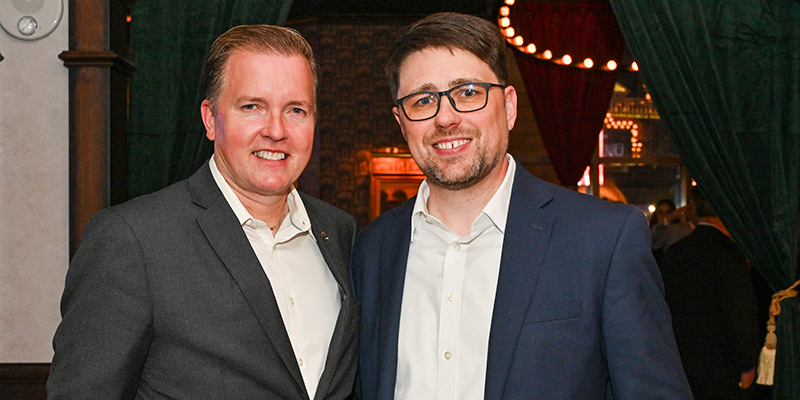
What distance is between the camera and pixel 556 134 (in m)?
6.77

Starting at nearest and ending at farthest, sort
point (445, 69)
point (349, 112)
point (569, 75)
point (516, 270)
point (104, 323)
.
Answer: point (104, 323) → point (516, 270) → point (445, 69) → point (569, 75) → point (349, 112)

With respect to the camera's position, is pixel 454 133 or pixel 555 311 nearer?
pixel 555 311

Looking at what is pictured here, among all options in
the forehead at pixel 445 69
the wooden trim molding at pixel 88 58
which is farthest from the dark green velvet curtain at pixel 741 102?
the wooden trim molding at pixel 88 58

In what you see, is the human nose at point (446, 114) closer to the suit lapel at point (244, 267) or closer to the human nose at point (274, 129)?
the human nose at point (274, 129)

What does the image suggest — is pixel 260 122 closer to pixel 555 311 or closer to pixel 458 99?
pixel 458 99

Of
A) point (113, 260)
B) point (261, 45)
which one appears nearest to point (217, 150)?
point (261, 45)

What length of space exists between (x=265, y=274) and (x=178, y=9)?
184cm

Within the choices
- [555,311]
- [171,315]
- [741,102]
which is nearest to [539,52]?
[741,102]

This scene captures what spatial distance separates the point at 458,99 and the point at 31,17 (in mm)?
1925

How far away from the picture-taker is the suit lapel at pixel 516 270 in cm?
147

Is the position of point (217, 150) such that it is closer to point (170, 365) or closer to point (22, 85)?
point (170, 365)

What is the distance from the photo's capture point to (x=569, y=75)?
663 centimetres

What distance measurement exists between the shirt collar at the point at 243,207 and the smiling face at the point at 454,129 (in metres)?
0.39

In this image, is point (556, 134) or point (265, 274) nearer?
point (265, 274)
